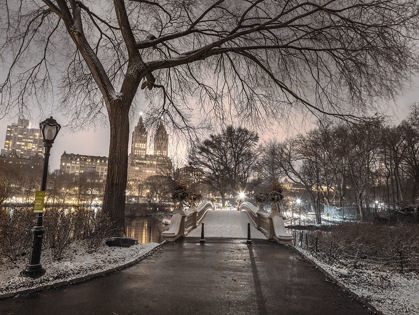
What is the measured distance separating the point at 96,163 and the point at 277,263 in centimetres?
19811

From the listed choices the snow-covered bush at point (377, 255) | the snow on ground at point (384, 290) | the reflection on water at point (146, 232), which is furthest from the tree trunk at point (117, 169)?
the reflection on water at point (146, 232)

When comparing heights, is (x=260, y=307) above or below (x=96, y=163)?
below

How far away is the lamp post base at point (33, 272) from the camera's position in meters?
5.67

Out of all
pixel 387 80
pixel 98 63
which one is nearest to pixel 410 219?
pixel 387 80

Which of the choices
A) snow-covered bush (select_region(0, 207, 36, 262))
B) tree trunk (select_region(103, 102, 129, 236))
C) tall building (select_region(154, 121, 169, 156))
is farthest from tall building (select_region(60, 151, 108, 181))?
snow-covered bush (select_region(0, 207, 36, 262))

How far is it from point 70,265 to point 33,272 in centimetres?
90

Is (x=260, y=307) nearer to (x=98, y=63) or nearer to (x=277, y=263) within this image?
(x=277, y=263)

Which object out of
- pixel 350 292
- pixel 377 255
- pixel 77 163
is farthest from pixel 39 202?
pixel 77 163

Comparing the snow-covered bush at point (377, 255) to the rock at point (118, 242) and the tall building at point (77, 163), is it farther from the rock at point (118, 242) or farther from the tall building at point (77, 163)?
the tall building at point (77, 163)

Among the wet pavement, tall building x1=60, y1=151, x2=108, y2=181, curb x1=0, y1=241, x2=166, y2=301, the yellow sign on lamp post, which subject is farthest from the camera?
tall building x1=60, y1=151, x2=108, y2=181

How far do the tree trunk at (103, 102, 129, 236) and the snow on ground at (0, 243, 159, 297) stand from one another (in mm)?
1341

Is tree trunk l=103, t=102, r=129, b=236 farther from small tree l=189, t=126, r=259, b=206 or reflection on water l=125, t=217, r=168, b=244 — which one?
small tree l=189, t=126, r=259, b=206

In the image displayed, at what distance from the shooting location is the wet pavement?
4543 mm

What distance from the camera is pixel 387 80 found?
8336 millimetres
